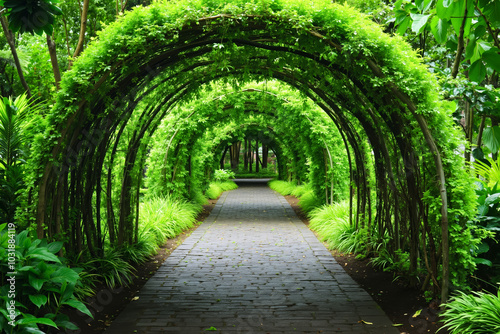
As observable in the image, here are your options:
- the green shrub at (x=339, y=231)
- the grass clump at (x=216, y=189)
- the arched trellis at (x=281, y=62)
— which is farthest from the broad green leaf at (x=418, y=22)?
the grass clump at (x=216, y=189)

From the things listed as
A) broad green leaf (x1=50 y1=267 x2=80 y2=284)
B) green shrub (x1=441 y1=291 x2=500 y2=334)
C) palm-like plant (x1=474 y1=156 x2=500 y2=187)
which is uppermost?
palm-like plant (x1=474 y1=156 x2=500 y2=187)

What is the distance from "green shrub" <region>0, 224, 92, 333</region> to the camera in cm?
265

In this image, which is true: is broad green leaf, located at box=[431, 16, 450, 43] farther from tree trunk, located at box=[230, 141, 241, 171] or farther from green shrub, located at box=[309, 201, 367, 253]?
tree trunk, located at box=[230, 141, 241, 171]

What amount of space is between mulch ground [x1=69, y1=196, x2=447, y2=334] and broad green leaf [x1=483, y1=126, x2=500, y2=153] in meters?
1.55

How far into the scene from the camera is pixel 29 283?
2.86 meters

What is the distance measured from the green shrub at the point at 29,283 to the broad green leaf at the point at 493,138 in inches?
122

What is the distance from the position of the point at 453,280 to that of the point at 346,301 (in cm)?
111

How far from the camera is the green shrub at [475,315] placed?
9.31 feet

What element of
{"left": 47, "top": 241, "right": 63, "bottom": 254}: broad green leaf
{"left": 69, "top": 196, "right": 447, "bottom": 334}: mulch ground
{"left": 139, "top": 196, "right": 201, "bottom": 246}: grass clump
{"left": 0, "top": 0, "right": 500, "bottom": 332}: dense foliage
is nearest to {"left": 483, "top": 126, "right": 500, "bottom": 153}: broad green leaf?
{"left": 0, "top": 0, "right": 500, "bottom": 332}: dense foliage

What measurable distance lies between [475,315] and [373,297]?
1.44m

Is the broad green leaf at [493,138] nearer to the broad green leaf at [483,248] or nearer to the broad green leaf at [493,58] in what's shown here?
the broad green leaf at [493,58]

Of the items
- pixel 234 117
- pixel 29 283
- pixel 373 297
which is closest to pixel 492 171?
pixel 373 297

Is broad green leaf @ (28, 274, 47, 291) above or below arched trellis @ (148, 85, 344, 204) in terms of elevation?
below

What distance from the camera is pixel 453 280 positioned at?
11.5ft
